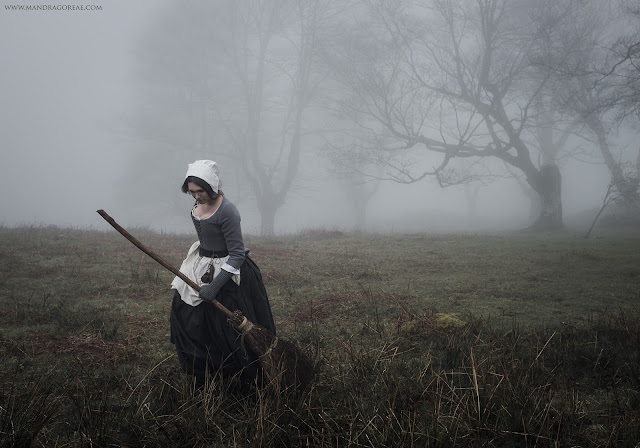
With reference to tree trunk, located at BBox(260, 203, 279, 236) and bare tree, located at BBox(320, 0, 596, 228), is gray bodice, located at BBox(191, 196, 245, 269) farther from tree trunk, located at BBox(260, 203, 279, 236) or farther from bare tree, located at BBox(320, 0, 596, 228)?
tree trunk, located at BBox(260, 203, 279, 236)

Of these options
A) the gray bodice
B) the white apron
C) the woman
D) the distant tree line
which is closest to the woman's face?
the woman

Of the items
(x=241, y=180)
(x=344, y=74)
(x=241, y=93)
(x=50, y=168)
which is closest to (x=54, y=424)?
(x=344, y=74)

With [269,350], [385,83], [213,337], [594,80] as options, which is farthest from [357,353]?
[594,80]

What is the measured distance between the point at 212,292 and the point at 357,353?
5.07 feet

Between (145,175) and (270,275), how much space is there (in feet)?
86.2

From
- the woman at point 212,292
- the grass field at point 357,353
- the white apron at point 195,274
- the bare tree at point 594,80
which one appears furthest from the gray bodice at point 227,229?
the bare tree at point 594,80

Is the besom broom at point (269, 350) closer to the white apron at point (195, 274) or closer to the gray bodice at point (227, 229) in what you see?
the white apron at point (195, 274)

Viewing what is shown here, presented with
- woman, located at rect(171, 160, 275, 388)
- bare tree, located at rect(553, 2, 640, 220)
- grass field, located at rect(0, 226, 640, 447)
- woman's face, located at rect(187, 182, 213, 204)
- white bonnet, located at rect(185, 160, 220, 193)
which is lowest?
grass field, located at rect(0, 226, 640, 447)

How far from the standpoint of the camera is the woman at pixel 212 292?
3508 millimetres

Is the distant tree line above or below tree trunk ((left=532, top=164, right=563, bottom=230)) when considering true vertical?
above

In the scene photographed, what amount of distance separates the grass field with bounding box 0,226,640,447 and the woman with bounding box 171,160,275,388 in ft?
0.68

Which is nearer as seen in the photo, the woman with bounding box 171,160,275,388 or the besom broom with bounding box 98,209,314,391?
the besom broom with bounding box 98,209,314,391

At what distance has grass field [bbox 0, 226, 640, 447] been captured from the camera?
8.91 ft

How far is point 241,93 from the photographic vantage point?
26766 mm
